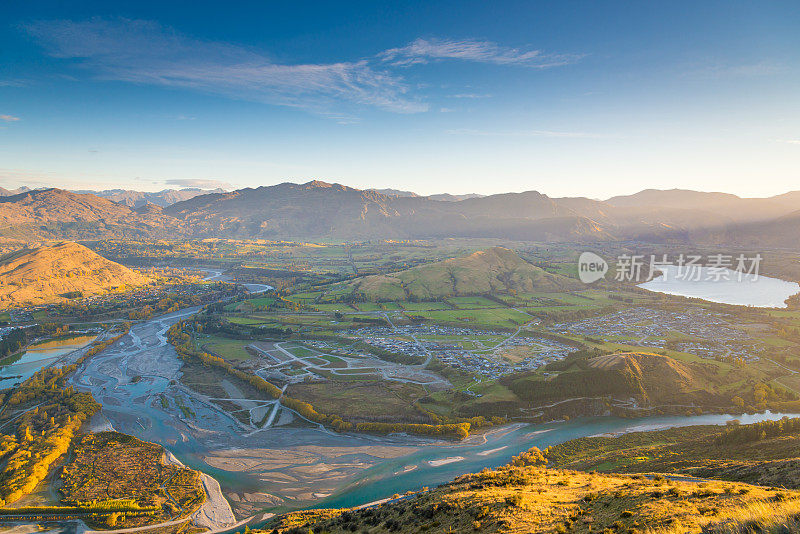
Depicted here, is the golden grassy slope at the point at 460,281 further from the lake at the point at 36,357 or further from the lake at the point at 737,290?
the lake at the point at 36,357

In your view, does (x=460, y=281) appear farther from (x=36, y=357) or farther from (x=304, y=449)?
(x=36, y=357)

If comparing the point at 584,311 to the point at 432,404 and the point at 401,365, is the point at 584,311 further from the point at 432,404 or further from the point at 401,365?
the point at 432,404

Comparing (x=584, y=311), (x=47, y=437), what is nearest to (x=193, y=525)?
(x=47, y=437)

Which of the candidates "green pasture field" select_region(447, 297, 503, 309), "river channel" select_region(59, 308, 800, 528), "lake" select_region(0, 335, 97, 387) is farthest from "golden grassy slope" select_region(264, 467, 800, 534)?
"green pasture field" select_region(447, 297, 503, 309)

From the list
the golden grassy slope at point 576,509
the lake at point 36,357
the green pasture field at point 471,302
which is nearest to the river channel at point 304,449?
the golden grassy slope at point 576,509

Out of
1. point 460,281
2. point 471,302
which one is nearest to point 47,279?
point 460,281

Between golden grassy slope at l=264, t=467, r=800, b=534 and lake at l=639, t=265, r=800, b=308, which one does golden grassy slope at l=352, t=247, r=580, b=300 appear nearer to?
lake at l=639, t=265, r=800, b=308
